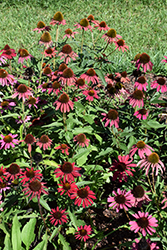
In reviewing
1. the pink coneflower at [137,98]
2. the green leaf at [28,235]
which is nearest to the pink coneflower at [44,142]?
the green leaf at [28,235]

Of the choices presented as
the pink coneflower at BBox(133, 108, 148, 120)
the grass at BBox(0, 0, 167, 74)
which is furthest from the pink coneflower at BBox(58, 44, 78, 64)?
the grass at BBox(0, 0, 167, 74)

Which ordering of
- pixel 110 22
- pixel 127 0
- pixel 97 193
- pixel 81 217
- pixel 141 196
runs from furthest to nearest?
pixel 127 0 < pixel 110 22 < pixel 97 193 < pixel 81 217 < pixel 141 196

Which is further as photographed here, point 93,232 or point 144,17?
point 144,17

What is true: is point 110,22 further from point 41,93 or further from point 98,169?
point 98,169

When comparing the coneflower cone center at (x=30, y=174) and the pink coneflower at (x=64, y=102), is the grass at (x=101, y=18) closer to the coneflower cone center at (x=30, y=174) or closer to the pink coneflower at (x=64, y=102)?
the pink coneflower at (x=64, y=102)

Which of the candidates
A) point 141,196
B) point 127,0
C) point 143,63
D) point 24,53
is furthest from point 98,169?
point 127,0

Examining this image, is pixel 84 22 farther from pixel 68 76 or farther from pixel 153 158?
pixel 153 158

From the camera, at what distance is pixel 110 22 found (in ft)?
18.6

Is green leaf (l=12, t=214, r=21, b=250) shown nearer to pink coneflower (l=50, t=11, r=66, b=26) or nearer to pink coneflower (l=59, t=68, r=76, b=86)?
pink coneflower (l=59, t=68, r=76, b=86)

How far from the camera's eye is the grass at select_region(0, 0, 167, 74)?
4.98 metres

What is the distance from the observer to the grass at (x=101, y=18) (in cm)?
498

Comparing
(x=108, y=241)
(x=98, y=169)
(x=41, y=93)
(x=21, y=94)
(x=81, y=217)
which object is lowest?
(x=108, y=241)

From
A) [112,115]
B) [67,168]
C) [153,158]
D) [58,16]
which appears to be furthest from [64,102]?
[58,16]

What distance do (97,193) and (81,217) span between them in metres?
0.30
